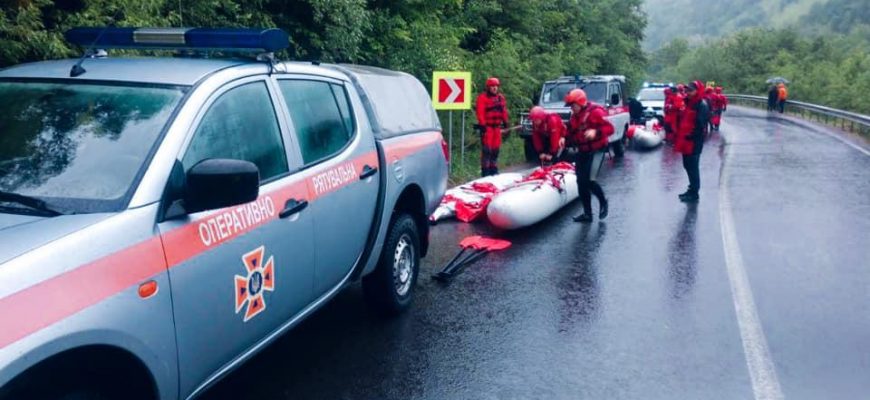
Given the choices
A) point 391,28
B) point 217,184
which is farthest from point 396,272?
point 391,28

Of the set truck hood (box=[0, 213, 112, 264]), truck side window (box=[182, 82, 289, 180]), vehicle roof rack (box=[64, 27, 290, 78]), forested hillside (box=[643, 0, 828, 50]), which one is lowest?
truck hood (box=[0, 213, 112, 264])

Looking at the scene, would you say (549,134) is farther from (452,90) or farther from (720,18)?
(720,18)

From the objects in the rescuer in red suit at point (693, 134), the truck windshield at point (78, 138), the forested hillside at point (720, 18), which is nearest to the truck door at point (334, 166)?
the truck windshield at point (78, 138)

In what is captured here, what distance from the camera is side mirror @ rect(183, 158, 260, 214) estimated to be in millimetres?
3277

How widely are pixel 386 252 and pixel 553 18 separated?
24.1 m

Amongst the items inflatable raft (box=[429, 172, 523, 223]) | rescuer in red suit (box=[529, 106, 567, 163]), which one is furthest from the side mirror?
rescuer in red suit (box=[529, 106, 567, 163])

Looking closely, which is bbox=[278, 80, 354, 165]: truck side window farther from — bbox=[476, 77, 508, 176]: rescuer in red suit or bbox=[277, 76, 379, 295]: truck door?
bbox=[476, 77, 508, 176]: rescuer in red suit

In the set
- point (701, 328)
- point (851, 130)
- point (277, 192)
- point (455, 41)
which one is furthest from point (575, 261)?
point (851, 130)

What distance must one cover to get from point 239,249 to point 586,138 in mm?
7193

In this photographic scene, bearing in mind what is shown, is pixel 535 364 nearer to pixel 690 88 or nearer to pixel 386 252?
pixel 386 252

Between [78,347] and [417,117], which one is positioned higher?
[417,117]

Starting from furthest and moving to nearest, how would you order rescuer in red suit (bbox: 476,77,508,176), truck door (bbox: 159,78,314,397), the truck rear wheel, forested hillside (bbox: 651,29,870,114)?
forested hillside (bbox: 651,29,870,114) → the truck rear wheel → rescuer in red suit (bbox: 476,77,508,176) → truck door (bbox: 159,78,314,397)

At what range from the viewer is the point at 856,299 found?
264 inches

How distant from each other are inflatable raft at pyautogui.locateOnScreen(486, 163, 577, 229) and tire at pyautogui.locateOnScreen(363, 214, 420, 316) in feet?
10.1
